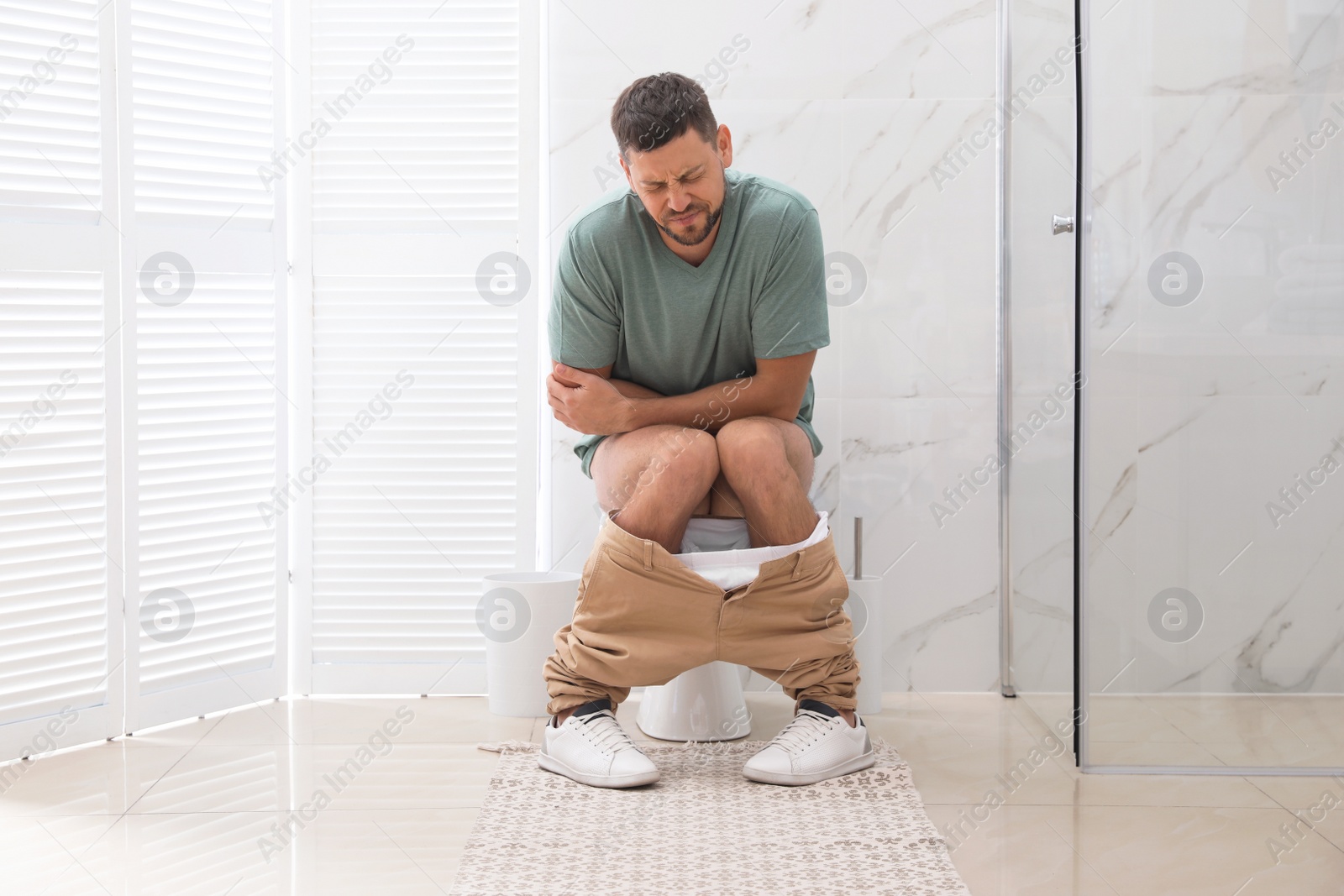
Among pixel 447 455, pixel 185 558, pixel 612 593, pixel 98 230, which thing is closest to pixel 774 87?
pixel 447 455

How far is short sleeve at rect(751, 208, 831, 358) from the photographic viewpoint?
5.42 feet

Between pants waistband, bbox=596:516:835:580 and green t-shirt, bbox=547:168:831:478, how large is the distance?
0.28 meters

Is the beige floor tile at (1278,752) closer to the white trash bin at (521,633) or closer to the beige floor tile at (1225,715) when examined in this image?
the beige floor tile at (1225,715)

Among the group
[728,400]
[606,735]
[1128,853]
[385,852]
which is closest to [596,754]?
[606,735]

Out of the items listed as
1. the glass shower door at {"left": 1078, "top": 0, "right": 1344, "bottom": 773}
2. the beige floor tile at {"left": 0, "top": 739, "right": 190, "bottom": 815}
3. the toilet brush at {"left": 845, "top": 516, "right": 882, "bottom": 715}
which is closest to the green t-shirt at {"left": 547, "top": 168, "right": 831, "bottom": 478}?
the glass shower door at {"left": 1078, "top": 0, "right": 1344, "bottom": 773}

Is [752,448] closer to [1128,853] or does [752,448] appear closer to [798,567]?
[798,567]

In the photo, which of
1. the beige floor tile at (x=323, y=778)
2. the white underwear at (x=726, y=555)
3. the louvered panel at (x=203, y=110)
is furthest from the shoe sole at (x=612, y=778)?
the louvered panel at (x=203, y=110)

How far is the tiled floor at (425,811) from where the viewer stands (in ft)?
4.17

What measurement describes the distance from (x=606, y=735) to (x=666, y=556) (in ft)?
0.87

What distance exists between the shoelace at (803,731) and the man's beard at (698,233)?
27.6 inches

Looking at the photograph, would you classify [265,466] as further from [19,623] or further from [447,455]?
[19,623]

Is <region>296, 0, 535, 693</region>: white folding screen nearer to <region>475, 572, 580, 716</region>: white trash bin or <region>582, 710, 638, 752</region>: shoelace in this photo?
<region>475, 572, 580, 716</region>: white trash bin

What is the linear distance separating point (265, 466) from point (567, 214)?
2.37ft

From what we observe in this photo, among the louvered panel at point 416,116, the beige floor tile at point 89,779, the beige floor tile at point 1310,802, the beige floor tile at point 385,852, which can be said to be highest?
the louvered panel at point 416,116
